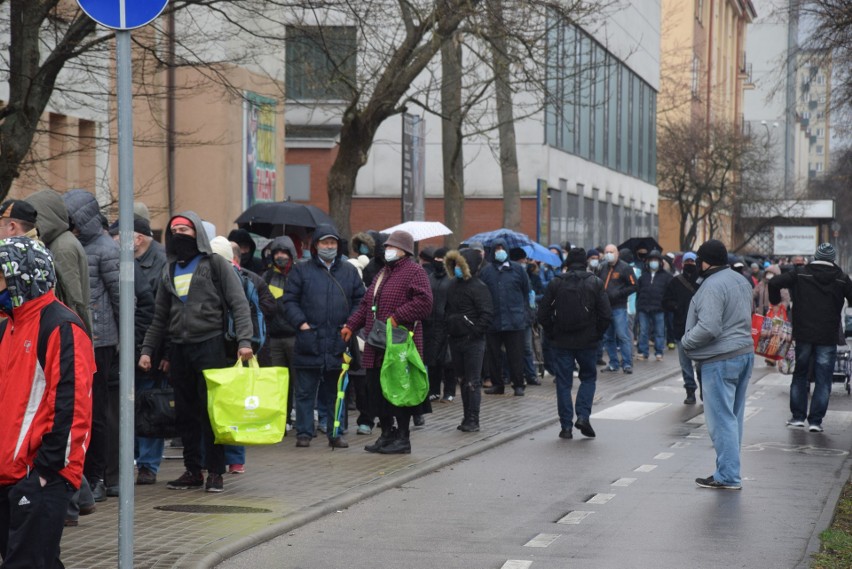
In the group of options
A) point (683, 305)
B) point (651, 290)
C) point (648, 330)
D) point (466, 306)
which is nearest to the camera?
point (466, 306)

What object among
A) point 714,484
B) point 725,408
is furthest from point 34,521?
point 725,408

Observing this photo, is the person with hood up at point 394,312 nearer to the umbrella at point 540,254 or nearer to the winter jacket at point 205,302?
the winter jacket at point 205,302

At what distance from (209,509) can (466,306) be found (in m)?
5.97

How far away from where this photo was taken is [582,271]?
13.9 meters

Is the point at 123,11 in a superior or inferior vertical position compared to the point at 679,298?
superior

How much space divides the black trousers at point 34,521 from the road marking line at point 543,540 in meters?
3.67

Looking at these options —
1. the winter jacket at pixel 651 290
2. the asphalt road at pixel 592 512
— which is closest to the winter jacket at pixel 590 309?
the asphalt road at pixel 592 512

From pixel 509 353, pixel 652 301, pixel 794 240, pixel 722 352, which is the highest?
pixel 794 240

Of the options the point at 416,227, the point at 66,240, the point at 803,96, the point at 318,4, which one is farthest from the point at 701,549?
the point at 803,96

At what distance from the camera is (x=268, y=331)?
1320cm

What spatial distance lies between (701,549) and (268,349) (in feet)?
19.1

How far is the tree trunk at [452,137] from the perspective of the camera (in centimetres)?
2341

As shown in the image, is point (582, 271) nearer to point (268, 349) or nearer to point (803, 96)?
point (268, 349)

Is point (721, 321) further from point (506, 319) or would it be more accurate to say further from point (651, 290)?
point (651, 290)
